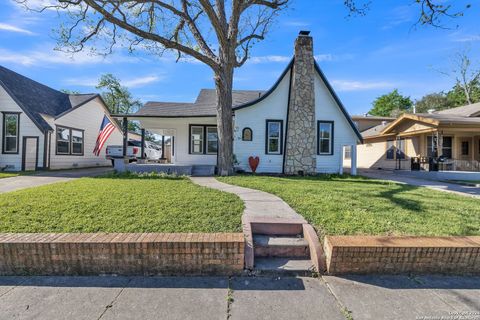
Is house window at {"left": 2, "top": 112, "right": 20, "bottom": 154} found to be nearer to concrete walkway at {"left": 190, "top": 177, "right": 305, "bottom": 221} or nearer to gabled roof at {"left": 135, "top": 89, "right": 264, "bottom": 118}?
gabled roof at {"left": 135, "top": 89, "right": 264, "bottom": 118}

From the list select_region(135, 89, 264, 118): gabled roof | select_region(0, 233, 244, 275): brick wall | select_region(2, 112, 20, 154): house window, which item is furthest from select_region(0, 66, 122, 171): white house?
select_region(0, 233, 244, 275): brick wall

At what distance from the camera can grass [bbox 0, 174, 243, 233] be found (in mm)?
4035

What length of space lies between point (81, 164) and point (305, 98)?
15.8 metres

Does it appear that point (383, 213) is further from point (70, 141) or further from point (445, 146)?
point (70, 141)

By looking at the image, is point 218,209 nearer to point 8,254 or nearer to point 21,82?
point 8,254

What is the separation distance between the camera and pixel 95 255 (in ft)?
11.0

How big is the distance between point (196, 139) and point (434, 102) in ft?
138

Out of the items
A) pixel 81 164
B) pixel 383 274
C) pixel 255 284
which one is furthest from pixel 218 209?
pixel 81 164

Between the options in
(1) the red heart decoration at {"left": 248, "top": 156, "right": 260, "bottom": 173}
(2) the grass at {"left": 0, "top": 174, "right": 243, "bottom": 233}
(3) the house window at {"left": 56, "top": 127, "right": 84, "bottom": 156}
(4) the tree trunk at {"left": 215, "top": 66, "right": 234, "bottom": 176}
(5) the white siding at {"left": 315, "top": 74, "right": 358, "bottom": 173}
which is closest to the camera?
(2) the grass at {"left": 0, "top": 174, "right": 243, "bottom": 233}

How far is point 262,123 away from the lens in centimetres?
1326

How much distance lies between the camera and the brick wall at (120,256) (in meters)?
3.32

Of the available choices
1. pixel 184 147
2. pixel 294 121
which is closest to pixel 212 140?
pixel 184 147

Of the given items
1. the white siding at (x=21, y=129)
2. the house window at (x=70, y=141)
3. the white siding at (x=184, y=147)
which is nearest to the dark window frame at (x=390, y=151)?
the white siding at (x=184, y=147)

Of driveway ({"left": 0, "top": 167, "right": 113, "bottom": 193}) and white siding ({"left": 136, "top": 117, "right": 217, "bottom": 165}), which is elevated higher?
white siding ({"left": 136, "top": 117, "right": 217, "bottom": 165})
